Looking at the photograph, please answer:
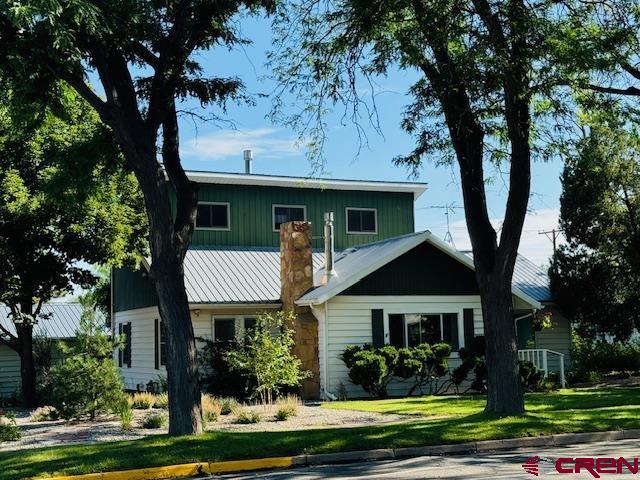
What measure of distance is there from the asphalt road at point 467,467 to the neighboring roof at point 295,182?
18360 mm

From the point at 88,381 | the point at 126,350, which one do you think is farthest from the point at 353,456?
the point at 126,350

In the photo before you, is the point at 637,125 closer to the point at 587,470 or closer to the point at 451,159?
the point at 451,159

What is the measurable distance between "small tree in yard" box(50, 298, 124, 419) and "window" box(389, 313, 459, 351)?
8987mm

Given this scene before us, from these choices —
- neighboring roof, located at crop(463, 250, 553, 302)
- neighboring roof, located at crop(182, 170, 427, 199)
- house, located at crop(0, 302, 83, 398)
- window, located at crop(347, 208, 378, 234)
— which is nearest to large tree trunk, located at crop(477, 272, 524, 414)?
neighboring roof, located at crop(463, 250, 553, 302)

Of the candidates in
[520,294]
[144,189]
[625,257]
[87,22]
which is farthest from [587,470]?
[625,257]

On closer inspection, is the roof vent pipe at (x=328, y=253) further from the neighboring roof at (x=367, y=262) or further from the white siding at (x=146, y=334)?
the white siding at (x=146, y=334)

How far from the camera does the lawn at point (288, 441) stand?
11320 mm

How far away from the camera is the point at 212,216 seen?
30859 millimetres

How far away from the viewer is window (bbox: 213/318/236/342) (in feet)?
82.9

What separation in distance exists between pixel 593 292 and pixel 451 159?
540 inches

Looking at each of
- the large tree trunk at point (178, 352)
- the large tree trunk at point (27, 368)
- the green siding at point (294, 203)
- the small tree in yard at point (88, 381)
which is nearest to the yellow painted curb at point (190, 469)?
the large tree trunk at point (178, 352)

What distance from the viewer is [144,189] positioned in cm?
1384

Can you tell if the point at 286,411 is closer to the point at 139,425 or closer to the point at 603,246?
the point at 139,425

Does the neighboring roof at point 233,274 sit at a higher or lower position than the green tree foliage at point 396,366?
higher
